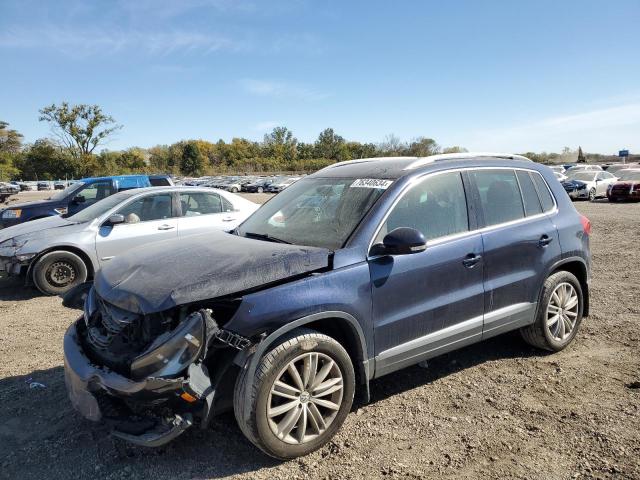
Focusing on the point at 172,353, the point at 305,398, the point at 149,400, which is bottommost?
the point at 305,398

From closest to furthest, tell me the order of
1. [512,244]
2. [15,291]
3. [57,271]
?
1. [512,244]
2. [57,271]
3. [15,291]

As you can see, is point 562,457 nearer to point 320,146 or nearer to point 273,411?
point 273,411

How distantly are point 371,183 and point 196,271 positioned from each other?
1.53 m

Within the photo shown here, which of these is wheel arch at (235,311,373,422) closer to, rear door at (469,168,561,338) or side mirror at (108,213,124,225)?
rear door at (469,168,561,338)

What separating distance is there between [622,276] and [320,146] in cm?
10562

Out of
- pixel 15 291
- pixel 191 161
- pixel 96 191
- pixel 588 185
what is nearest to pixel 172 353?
pixel 15 291

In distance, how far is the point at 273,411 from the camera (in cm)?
273

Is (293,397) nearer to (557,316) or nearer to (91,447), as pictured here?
(91,447)

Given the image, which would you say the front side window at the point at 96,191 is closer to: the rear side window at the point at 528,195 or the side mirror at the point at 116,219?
the side mirror at the point at 116,219

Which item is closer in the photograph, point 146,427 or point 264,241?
point 146,427

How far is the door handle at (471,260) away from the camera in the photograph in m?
3.56

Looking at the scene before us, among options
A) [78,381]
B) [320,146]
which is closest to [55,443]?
[78,381]

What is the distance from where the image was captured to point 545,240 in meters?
4.12

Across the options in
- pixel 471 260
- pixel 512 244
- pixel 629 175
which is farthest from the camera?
pixel 629 175
